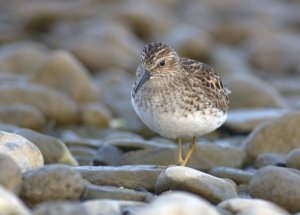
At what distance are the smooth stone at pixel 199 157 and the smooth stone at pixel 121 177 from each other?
1482 mm

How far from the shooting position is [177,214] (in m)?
4.57

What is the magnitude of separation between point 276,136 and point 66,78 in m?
4.23

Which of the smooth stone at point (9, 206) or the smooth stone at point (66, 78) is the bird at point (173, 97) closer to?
the smooth stone at point (9, 206)

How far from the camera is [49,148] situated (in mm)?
8055

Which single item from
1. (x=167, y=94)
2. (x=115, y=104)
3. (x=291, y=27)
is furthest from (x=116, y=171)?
Result: (x=291, y=27)

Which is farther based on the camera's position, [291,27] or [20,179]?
[291,27]

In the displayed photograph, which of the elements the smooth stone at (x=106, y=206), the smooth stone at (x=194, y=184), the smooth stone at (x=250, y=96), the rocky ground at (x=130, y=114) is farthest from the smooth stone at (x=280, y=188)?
the smooth stone at (x=250, y=96)

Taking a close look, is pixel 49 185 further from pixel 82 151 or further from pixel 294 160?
pixel 82 151

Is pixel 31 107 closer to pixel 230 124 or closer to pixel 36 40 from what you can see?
pixel 230 124

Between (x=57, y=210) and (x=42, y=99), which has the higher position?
(x=57, y=210)

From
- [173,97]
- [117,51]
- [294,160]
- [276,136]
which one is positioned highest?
[173,97]

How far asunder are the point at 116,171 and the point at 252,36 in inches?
543

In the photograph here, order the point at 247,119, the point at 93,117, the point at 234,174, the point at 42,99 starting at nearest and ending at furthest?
the point at 234,174, the point at 42,99, the point at 247,119, the point at 93,117

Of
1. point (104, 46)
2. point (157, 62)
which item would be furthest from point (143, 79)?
point (104, 46)
